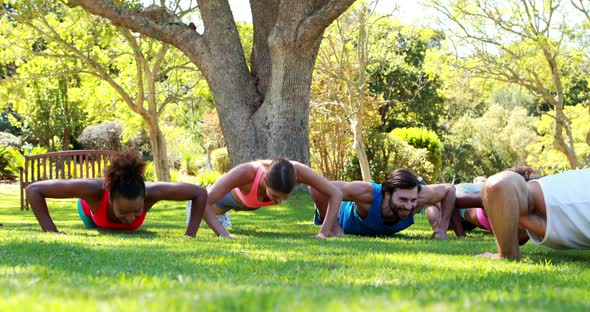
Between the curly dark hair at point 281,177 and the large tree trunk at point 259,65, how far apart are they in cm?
591

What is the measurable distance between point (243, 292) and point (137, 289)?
538 mm

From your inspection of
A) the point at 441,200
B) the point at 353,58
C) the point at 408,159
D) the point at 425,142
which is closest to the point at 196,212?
the point at 441,200

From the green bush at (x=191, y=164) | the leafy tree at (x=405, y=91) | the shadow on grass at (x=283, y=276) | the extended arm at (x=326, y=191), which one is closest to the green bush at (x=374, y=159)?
the leafy tree at (x=405, y=91)

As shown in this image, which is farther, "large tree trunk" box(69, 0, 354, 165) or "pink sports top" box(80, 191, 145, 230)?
"large tree trunk" box(69, 0, 354, 165)

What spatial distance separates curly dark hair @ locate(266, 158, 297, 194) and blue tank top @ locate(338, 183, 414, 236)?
1410mm

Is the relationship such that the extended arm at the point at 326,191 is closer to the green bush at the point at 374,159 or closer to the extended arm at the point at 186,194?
the extended arm at the point at 186,194

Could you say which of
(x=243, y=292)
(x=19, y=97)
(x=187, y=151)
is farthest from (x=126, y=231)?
(x=187, y=151)

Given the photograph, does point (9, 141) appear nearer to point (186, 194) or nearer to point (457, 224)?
point (186, 194)

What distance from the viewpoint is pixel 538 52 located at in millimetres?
29406

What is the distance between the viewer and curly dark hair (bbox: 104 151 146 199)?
810 centimetres

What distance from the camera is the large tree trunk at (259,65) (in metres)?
13.8

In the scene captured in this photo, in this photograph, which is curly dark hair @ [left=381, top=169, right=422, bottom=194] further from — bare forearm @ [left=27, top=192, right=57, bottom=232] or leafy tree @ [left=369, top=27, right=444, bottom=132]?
leafy tree @ [left=369, top=27, right=444, bottom=132]

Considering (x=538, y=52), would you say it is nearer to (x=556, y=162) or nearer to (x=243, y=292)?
(x=556, y=162)

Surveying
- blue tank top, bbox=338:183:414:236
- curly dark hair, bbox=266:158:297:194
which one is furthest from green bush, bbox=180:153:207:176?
curly dark hair, bbox=266:158:297:194
